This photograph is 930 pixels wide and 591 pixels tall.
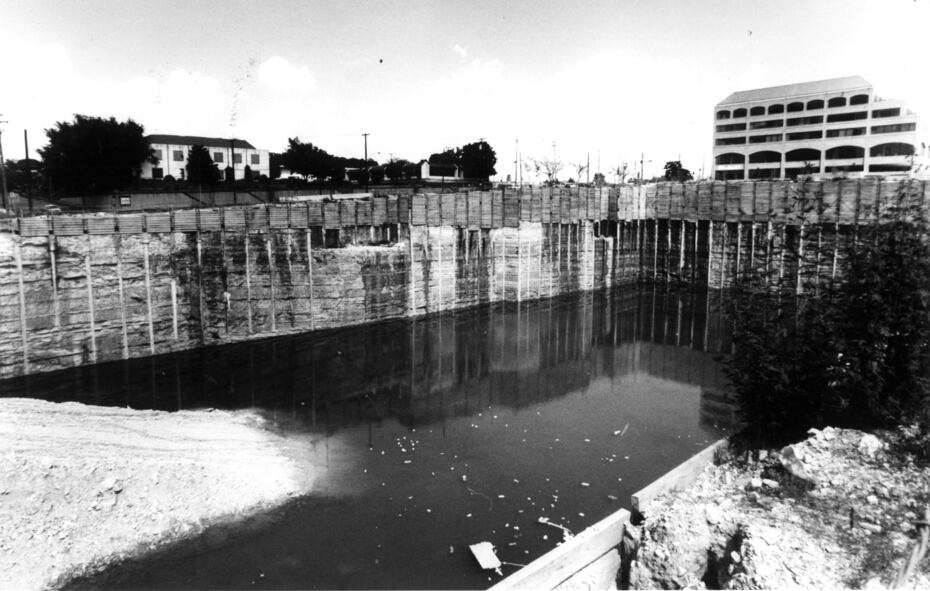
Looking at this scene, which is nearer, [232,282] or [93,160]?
[232,282]

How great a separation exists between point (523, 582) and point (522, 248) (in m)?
33.7

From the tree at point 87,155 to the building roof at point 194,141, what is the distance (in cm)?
1922

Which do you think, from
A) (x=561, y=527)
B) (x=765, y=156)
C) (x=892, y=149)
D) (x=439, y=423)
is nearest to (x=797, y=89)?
(x=765, y=156)

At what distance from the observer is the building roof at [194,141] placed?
233 feet

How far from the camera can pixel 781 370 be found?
649 inches

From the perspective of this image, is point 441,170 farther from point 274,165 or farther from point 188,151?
point 188,151

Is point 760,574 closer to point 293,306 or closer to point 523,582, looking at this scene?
point 523,582

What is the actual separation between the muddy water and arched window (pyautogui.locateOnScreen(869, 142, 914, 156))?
56.4m

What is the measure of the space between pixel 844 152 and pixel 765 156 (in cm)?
996

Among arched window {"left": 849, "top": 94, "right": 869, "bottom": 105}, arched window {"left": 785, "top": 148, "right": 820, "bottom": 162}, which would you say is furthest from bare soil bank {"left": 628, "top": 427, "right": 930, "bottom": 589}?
arched window {"left": 785, "top": 148, "right": 820, "bottom": 162}

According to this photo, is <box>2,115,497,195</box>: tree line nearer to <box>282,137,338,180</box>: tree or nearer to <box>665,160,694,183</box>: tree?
<box>282,137,338,180</box>: tree

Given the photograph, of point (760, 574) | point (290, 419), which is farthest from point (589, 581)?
point (290, 419)

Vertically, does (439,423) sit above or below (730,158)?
below

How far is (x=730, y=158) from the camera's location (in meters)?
94.6
